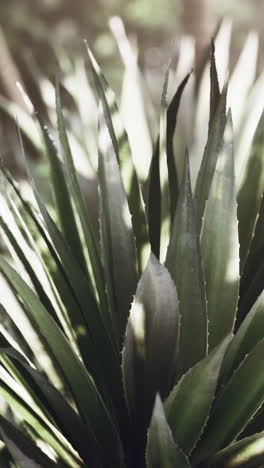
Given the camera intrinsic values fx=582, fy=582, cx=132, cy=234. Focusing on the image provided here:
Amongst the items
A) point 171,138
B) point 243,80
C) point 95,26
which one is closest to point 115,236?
point 171,138

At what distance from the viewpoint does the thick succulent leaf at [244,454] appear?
0.53 meters

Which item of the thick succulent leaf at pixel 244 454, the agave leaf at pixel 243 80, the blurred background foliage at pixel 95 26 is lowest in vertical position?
the thick succulent leaf at pixel 244 454

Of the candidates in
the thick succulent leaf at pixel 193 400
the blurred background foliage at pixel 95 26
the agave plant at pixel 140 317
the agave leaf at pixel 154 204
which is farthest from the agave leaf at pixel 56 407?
the blurred background foliage at pixel 95 26

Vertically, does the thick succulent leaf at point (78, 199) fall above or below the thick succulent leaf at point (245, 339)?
above

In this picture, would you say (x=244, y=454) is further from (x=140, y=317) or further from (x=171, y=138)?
(x=171, y=138)

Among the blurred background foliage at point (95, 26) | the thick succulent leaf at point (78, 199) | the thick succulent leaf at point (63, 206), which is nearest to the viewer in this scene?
the thick succulent leaf at point (78, 199)

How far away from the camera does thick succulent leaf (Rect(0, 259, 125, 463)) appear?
555 millimetres

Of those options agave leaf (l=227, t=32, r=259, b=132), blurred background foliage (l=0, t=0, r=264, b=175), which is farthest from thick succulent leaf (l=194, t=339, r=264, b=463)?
blurred background foliage (l=0, t=0, r=264, b=175)

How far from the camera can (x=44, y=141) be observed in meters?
0.78

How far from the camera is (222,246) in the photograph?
24.7 inches

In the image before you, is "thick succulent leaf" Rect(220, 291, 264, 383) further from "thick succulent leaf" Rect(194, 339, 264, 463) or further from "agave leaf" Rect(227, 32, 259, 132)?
"agave leaf" Rect(227, 32, 259, 132)

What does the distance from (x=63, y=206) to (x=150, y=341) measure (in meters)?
0.31

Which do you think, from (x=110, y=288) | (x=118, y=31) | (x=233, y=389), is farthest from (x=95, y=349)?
(x=118, y=31)

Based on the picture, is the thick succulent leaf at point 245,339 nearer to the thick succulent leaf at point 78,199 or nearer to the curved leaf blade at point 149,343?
the curved leaf blade at point 149,343
